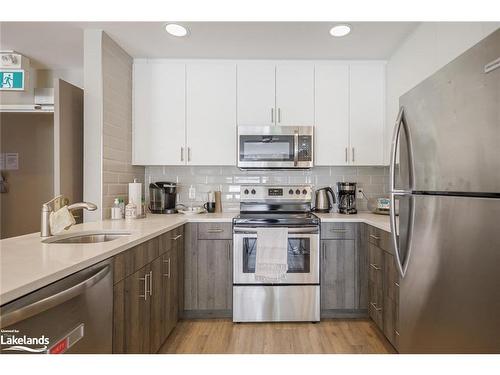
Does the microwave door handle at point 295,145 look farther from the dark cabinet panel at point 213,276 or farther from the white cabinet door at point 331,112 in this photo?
the dark cabinet panel at point 213,276

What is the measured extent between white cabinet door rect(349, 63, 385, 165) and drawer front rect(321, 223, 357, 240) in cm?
70

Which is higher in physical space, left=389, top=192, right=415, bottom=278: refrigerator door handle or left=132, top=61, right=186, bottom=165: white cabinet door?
left=132, top=61, right=186, bottom=165: white cabinet door

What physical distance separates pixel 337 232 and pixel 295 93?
1.35m

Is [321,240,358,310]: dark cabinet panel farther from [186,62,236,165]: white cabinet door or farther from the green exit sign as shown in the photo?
the green exit sign

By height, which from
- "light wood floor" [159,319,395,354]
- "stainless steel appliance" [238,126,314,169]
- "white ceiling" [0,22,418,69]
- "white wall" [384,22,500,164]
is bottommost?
"light wood floor" [159,319,395,354]

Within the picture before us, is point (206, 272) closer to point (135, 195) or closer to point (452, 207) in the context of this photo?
point (135, 195)

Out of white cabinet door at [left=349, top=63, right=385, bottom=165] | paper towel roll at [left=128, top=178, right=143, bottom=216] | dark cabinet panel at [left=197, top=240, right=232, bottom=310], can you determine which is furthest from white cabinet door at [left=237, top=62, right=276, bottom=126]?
dark cabinet panel at [left=197, top=240, right=232, bottom=310]

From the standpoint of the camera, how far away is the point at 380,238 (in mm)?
2129

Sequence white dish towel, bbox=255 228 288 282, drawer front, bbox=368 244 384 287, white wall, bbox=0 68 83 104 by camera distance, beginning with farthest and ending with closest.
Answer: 1. white wall, bbox=0 68 83 104
2. white dish towel, bbox=255 228 288 282
3. drawer front, bbox=368 244 384 287

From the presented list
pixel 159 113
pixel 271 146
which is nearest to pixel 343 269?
pixel 271 146

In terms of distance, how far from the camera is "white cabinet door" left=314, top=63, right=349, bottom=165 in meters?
2.79

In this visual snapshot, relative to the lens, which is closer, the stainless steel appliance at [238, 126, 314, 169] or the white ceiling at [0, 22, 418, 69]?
the white ceiling at [0, 22, 418, 69]

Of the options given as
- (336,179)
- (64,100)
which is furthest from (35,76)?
(336,179)

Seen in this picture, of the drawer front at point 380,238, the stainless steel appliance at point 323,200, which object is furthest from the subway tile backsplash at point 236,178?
the drawer front at point 380,238
